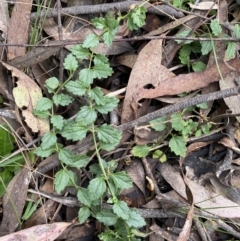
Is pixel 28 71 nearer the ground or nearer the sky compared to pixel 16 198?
nearer the sky

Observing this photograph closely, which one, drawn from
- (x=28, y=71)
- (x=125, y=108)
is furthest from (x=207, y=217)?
(x=28, y=71)

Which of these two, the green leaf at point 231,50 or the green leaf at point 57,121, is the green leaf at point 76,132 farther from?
the green leaf at point 231,50

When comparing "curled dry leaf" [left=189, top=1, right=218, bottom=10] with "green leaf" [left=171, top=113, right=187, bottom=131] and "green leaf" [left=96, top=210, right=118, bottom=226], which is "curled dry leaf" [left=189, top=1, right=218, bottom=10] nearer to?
"green leaf" [left=171, top=113, right=187, bottom=131]

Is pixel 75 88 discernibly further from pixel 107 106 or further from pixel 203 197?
pixel 203 197

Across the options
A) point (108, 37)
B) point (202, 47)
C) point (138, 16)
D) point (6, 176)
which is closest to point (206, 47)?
point (202, 47)

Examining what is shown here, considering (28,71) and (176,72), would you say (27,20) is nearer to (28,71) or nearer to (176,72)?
(28,71)

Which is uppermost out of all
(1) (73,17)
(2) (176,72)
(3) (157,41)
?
(1) (73,17)

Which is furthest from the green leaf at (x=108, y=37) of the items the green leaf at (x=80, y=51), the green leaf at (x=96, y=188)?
the green leaf at (x=96, y=188)
